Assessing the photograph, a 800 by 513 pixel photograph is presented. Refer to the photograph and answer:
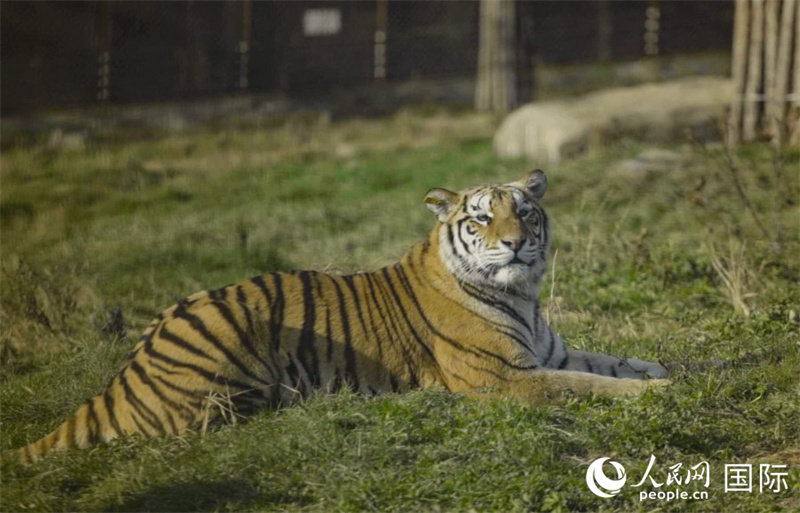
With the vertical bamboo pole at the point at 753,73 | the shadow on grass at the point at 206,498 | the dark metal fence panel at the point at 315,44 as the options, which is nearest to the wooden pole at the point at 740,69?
the vertical bamboo pole at the point at 753,73

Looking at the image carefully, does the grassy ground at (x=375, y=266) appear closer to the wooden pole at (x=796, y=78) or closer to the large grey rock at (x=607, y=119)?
the large grey rock at (x=607, y=119)

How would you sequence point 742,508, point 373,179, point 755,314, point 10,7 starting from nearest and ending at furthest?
point 742,508
point 755,314
point 373,179
point 10,7

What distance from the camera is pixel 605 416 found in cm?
548

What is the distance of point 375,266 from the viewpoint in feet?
28.6

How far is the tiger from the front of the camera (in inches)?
220

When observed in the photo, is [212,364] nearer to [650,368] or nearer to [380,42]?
[650,368]

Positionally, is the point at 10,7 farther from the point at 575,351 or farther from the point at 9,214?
the point at 575,351

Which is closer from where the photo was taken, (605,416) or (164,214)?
A: (605,416)

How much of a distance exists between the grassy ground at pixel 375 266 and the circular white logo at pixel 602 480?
0.03 metres

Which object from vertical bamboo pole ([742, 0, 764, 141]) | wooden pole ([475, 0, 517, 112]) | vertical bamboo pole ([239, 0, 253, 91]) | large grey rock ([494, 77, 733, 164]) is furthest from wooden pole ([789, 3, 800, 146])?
vertical bamboo pole ([239, 0, 253, 91])

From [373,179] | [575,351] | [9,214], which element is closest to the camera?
[575,351]

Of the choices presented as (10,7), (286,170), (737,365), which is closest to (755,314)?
(737,365)

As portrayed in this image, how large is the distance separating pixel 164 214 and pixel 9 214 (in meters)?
1.32

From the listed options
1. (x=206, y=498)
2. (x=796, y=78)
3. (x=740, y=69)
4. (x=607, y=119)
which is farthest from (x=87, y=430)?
(x=740, y=69)
